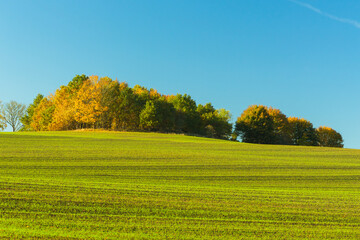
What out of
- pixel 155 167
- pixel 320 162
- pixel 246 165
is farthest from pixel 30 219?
pixel 320 162

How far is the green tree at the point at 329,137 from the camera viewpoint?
79.9 metres

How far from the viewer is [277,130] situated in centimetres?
7138

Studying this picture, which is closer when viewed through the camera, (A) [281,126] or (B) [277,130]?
(B) [277,130]

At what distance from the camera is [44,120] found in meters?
55.1

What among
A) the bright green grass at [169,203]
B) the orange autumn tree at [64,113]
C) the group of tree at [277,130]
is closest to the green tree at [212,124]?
the group of tree at [277,130]

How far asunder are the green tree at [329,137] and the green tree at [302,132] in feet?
18.1

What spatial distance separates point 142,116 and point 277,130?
33888 mm

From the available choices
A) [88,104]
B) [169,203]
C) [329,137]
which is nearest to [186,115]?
[88,104]

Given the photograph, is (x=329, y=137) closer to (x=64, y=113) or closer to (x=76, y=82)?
(x=76, y=82)

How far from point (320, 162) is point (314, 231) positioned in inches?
592

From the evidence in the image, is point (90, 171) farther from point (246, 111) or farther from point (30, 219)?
point (246, 111)

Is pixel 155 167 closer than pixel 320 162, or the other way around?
pixel 155 167

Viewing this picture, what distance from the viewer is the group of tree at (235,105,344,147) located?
209ft

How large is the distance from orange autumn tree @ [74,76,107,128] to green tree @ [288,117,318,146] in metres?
48.2
